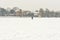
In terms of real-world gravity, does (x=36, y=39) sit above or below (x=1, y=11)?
above

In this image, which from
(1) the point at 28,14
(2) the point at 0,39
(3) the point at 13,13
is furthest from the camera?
(3) the point at 13,13

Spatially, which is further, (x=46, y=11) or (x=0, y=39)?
(x=46, y=11)

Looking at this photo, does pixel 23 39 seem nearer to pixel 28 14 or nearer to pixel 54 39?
pixel 54 39

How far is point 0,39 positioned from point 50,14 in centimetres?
5677

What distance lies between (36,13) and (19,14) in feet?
28.0

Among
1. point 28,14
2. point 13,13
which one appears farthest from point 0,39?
point 13,13

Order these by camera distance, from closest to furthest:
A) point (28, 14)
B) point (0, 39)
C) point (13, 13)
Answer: point (0, 39) → point (28, 14) → point (13, 13)

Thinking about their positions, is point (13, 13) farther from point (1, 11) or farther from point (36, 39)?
point (36, 39)

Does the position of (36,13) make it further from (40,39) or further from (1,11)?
(40,39)

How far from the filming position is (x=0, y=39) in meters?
6.83

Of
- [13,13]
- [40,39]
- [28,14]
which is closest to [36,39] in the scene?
[40,39]

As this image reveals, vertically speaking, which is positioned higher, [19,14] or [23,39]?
[23,39]

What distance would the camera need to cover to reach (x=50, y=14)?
62.8 metres

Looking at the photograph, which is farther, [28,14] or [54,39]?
[28,14]
